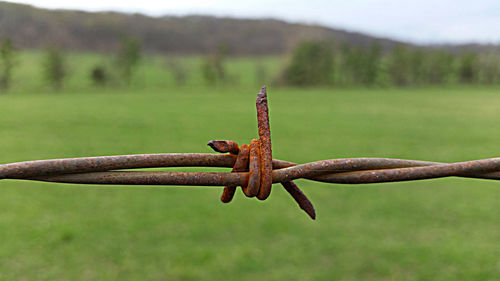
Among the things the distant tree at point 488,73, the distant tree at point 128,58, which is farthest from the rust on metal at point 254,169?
the distant tree at point 488,73

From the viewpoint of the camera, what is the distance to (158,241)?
3.84 m

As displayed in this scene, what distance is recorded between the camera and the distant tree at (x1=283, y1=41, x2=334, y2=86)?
103 ft

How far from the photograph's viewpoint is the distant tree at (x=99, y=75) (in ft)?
73.4

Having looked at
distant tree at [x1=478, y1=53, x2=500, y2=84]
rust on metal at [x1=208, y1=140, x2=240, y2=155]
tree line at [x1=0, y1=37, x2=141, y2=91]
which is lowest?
distant tree at [x1=478, y1=53, x2=500, y2=84]

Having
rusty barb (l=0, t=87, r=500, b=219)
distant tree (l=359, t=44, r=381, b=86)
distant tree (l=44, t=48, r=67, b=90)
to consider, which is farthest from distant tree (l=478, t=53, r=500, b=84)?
rusty barb (l=0, t=87, r=500, b=219)

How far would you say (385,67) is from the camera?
110 feet

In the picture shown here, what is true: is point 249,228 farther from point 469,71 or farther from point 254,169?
point 469,71

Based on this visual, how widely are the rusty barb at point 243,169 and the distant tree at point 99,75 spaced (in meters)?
23.3

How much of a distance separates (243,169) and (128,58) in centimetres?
2839

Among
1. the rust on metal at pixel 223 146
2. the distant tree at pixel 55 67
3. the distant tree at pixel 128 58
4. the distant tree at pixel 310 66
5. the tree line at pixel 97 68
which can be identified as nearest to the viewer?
Answer: the rust on metal at pixel 223 146

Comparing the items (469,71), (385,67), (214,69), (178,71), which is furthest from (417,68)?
(178,71)

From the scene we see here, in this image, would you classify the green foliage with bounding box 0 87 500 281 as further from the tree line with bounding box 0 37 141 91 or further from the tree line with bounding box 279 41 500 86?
the tree line with bounding box 279 41 500 86

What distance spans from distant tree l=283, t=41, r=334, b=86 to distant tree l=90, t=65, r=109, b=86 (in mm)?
13339

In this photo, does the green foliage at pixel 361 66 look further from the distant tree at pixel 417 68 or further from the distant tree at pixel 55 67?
the distant tree at pixel 55 67
